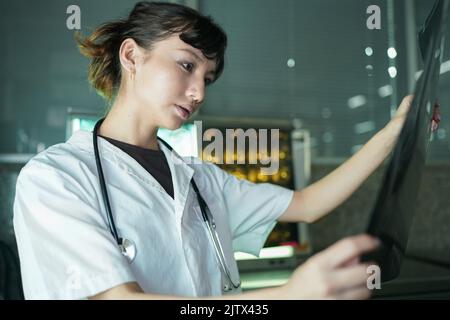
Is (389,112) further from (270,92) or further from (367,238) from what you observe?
(367,238)

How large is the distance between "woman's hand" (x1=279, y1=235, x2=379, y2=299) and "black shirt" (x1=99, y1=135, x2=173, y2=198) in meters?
0.40

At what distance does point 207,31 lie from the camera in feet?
2.32

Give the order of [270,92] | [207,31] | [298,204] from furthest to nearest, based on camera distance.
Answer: [270,92], [298,204], [207,31]

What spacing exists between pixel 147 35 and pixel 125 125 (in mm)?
166

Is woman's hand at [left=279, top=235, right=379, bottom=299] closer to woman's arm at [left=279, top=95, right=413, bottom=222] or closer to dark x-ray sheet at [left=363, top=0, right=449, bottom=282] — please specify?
dark x-ray sheet at [left=363, top=0, right=449, bottom=282]

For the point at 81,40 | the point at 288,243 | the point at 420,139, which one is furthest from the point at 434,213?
the point at 81,40

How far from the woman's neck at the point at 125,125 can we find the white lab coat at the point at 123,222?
1.5 inches

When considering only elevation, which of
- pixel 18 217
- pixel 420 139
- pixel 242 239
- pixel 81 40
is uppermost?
pixel 81 40

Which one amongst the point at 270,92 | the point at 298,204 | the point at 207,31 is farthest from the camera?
the point at 270,92

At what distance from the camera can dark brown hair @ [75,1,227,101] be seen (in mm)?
686

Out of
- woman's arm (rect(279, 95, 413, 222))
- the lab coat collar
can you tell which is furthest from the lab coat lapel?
woman's arm (rect(279, 95, 413, 222))

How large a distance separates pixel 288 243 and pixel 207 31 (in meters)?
0.81

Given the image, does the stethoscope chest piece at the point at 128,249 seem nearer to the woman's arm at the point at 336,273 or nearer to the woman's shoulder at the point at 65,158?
the woman's shoulder at the point at 65,158

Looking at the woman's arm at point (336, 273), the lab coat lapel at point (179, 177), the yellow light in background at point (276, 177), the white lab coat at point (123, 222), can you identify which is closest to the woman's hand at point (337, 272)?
the woman's arm at point (336, 273)
